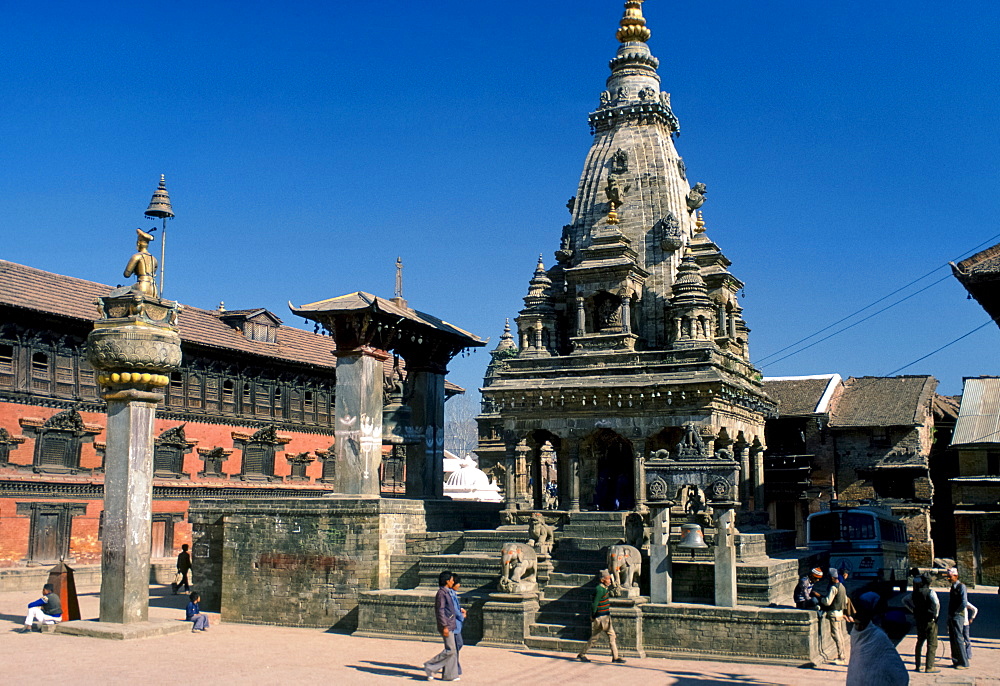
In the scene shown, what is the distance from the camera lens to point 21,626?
2098 cm

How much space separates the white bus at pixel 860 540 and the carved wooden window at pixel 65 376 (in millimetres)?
24918

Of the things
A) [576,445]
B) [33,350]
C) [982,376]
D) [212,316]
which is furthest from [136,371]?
[982,376]

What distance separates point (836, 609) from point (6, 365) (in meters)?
26.7

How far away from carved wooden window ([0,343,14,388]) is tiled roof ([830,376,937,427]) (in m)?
30.8

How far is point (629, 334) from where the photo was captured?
27.4 metres

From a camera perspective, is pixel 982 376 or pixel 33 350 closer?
pixel 33 350

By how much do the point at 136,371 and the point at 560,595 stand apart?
9.78m

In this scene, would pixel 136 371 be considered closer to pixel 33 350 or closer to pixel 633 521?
pixel 633 521

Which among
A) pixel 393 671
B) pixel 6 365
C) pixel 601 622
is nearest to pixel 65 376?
pixel 6 365

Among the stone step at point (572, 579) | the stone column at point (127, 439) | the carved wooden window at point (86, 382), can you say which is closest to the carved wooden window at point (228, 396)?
the carved wooden window at point (86, 382)

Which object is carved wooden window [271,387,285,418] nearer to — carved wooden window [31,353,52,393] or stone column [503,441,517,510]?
carved wooden window [31,353,52,393]

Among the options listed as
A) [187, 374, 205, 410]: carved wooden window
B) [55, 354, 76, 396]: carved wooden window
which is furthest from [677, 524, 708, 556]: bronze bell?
[187, 374, 205, 410]: carved wooden window

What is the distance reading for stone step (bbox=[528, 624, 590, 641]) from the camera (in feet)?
61.5

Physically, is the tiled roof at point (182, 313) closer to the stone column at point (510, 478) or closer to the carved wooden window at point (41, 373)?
the carved wooden window at point (41, 373)
